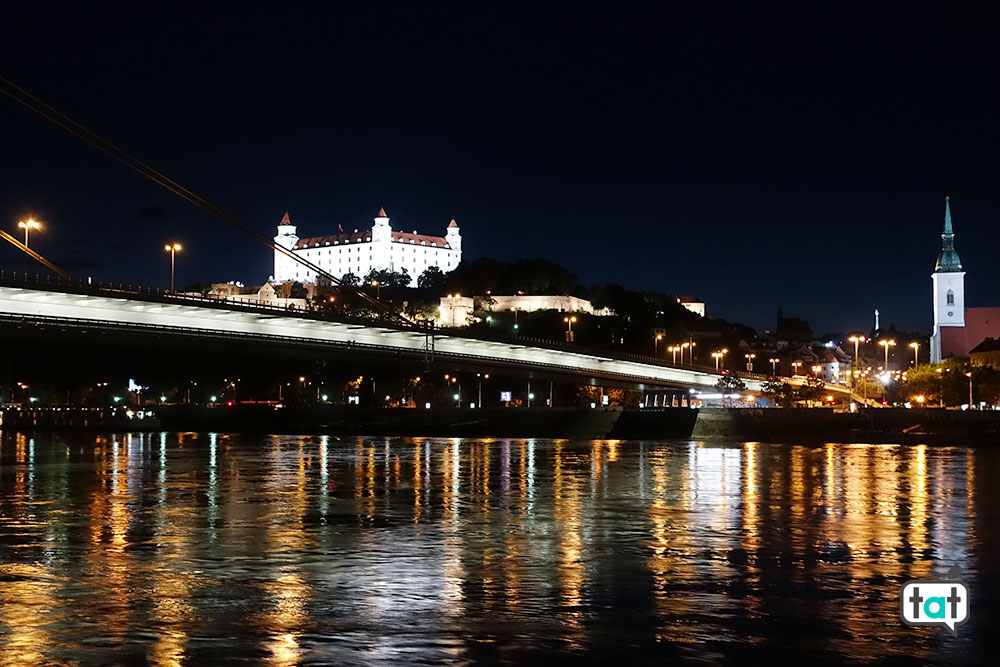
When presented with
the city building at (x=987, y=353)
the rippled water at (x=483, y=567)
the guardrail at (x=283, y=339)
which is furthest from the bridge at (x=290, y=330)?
the city building at (x=987, y=353)

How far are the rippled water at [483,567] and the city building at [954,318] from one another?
14211 cm

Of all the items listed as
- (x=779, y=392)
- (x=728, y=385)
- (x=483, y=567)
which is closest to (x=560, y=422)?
(x=779, y=392)

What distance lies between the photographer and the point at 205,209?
88.2 meters

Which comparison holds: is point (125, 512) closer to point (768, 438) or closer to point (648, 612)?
point (648, 612)

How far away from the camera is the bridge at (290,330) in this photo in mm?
65500

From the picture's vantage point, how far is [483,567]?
18438 millimetres

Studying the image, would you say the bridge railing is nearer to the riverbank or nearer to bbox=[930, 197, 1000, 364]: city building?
the riverbank

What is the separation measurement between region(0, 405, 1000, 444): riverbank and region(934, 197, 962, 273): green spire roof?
103110mm

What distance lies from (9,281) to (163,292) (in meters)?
11.5

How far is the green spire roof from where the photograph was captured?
585 ft

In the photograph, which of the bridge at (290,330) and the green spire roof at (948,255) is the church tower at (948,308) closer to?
the green spire roof at (948,255)

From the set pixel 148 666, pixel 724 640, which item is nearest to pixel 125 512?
pixel 148 666

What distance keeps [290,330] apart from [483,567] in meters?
67.3

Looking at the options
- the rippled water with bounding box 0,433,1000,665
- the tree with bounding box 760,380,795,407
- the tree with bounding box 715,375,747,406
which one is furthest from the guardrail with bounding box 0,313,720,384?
the rippled water with bounding box 0,433,1000,665
